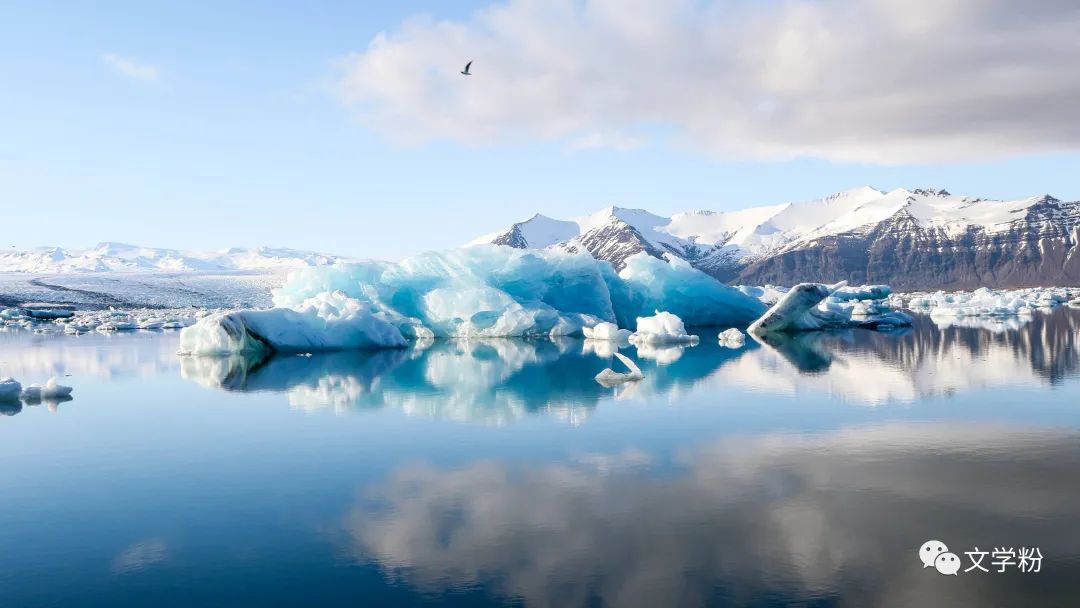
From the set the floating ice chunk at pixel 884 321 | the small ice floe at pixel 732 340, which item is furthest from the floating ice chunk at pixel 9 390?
the floating ice chunk at pixel 884 321

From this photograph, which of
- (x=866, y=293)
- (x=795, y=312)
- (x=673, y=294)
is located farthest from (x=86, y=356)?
(x=866, y=293)

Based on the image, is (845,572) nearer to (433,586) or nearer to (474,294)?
(433,586)

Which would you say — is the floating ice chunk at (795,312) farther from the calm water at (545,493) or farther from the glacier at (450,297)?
the calm water at (545,493)

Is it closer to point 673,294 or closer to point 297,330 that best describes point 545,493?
point 297,330

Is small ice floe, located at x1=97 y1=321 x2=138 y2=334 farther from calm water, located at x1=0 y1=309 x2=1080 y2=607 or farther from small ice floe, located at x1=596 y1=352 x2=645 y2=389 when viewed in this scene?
small ice floe, located at x1=596 y1=352 x2=645 y2=389

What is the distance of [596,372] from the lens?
2094cm

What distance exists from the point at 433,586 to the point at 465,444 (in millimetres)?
5351

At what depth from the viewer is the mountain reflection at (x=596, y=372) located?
15930 mm

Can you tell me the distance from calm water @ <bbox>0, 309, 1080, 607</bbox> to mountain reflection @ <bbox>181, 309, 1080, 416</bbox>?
207mm

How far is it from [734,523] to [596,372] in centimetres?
1353

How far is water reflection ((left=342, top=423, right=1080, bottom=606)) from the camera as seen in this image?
601 cm

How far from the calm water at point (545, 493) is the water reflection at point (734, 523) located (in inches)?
1.3

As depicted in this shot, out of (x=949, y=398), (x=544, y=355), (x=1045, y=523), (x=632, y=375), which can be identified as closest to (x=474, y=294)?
(x=544, y=355)

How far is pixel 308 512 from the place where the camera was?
8.12m
